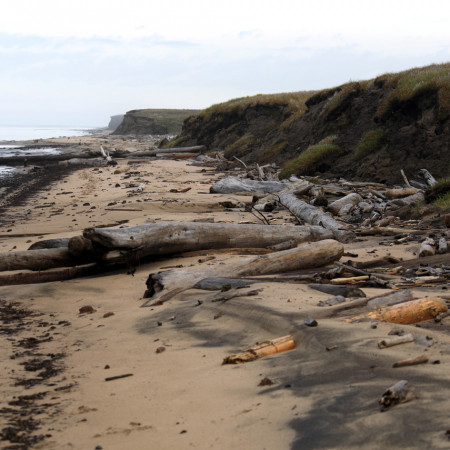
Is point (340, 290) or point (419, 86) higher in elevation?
point (419, 86)

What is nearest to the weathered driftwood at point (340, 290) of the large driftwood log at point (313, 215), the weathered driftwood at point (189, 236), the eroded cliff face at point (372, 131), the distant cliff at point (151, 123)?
the weathered driftwood at point (189, 236)

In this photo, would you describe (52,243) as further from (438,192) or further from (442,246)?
(438,192)

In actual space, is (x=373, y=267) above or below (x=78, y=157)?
below

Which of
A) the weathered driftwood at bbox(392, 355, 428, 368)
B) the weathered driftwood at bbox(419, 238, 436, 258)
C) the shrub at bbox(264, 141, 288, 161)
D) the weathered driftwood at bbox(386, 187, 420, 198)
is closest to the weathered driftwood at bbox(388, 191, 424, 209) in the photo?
the weathered driftwood at bbox(386, 187, 420, 198)

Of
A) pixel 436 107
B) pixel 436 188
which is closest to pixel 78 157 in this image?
pixel 436 107

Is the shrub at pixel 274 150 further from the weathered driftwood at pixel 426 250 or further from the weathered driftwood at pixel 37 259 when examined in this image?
the weathered driftwood at pixel 37 259

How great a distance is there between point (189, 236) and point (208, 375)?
165 inches

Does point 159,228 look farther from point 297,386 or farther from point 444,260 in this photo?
point 297,386

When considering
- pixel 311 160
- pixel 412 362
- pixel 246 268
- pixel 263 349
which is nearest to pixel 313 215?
pixel 246 268

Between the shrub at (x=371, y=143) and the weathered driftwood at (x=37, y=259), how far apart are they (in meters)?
12.0

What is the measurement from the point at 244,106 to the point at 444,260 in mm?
26926

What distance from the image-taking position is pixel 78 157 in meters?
32.3

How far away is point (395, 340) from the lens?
11.9 feet

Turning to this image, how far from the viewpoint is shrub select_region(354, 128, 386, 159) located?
17.0 meters
